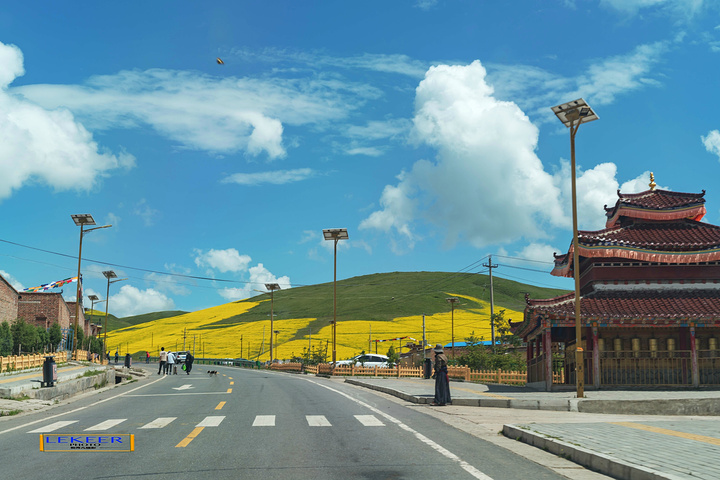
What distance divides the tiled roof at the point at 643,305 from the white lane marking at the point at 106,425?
704 inches

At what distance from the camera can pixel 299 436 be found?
1264cm

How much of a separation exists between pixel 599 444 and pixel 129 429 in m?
9.50

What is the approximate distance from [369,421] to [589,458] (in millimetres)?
6527

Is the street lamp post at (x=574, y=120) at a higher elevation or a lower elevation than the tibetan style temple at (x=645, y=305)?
higher

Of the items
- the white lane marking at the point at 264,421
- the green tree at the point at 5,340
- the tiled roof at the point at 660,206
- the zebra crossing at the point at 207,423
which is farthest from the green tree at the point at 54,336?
the white lane marking at the point at 264,421

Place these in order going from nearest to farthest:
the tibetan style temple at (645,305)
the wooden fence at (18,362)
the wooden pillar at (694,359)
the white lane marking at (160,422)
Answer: the white lane marking at (160,422) < the wooden pillar at (694,359) < the tibetan style temple at (645,305) < the wooden fence at (18,362)

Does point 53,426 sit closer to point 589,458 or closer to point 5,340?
point 589,458

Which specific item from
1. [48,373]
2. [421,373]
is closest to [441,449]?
[48,373]

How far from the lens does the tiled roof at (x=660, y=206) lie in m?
31.3

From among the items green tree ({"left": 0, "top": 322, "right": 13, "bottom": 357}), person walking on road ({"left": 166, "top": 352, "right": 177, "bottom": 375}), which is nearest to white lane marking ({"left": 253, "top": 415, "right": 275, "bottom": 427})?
person walking on road ({"left": 166, "top": 352, "right": 177, "bottom": 375})

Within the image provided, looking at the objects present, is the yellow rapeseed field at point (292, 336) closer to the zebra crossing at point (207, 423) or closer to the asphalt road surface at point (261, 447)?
the asphalt road surface at point (261, 447)

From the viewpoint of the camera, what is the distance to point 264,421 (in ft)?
49.8

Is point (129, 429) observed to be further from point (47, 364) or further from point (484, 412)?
point (47, 364)

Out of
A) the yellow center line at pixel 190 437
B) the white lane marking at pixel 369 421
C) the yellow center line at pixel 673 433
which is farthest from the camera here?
the white lane marking at pixel 369 421
